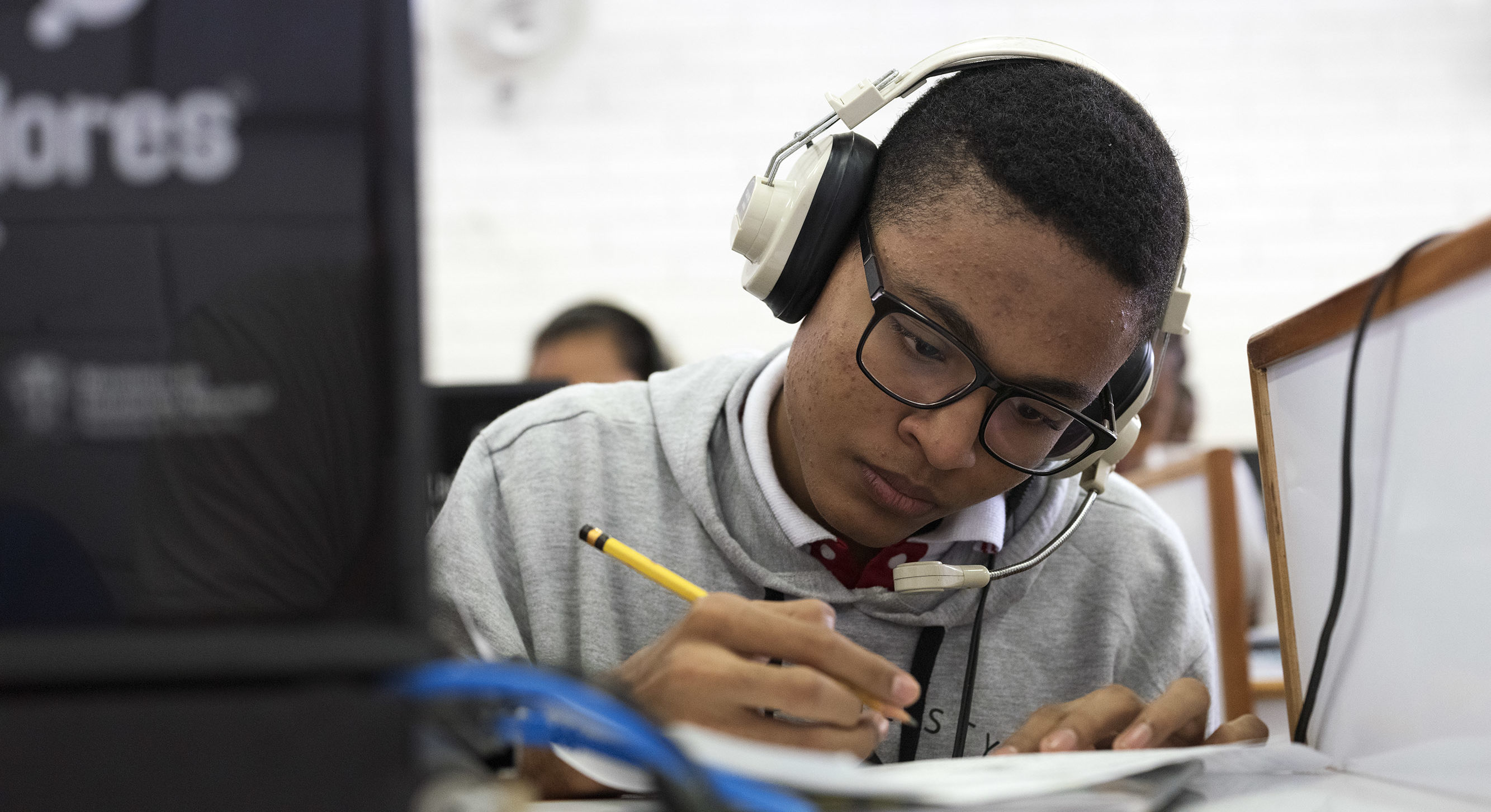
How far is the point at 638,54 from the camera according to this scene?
313 cm

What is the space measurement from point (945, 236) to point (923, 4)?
101 inches

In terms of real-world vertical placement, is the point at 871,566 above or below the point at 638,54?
below

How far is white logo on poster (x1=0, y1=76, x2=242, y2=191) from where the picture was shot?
14.1 inches

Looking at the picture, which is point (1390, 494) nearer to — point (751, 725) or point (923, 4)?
point (751, 725)

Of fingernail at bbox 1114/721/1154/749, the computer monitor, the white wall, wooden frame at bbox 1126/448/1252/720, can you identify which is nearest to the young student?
fingernail at bbox 1114/721/1154/749

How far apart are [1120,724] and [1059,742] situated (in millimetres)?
83

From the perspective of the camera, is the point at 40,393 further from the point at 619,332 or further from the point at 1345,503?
the point at 619,332

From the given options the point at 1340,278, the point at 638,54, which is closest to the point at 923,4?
the point at 638,54

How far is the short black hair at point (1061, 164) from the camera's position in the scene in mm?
817

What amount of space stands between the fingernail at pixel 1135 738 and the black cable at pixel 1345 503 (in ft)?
0.36

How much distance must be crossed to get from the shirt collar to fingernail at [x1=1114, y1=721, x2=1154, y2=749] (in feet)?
0.91

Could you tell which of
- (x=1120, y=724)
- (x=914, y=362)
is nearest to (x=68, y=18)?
(x=914, y=362)

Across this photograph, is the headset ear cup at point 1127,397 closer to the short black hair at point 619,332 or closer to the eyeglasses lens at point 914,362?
the eyeglasses lens at point 914,362

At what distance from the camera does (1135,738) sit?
72 cm
